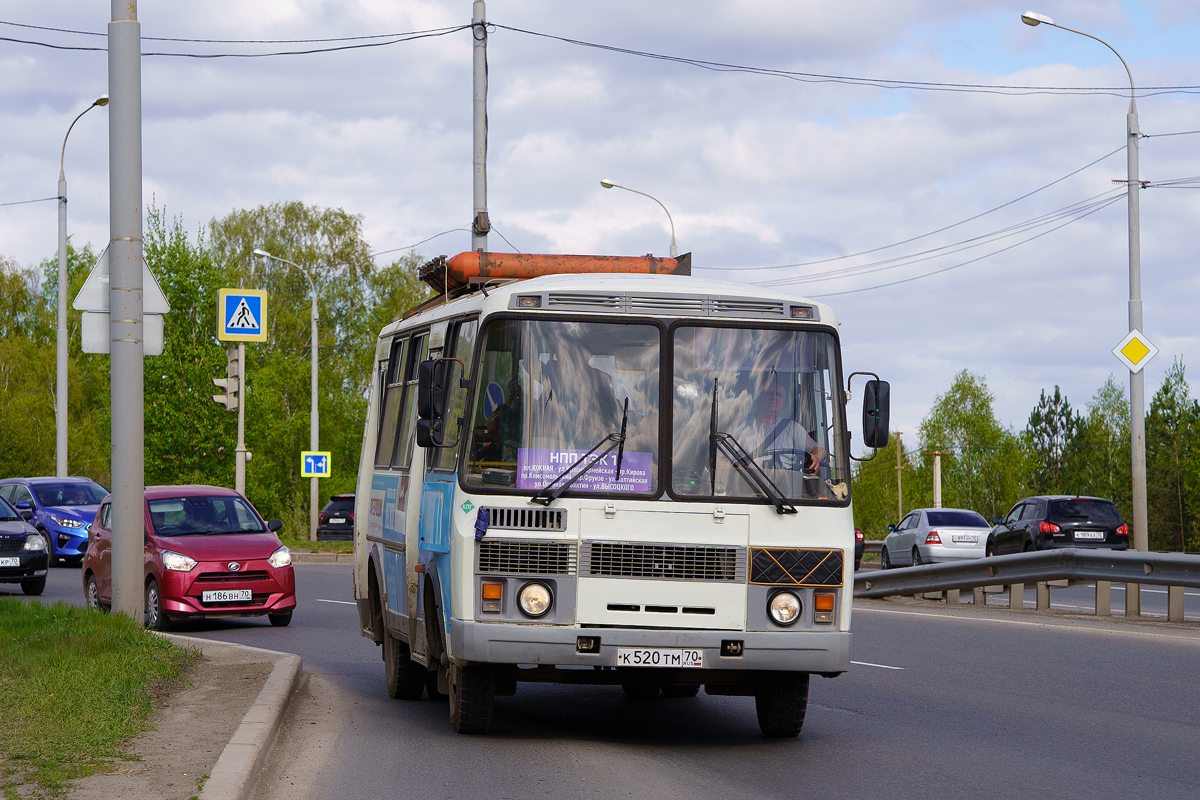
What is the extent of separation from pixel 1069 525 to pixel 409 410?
74.1 feet

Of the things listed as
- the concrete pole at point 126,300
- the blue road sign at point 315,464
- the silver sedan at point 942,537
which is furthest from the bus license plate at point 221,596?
the blue road sign at point 315,464

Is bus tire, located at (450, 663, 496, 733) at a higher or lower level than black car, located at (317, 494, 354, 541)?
higher

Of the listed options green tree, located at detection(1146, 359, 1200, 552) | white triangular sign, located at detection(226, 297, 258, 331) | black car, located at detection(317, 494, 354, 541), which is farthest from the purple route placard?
green tree, located at detection(1146, 359, 1200, 552)

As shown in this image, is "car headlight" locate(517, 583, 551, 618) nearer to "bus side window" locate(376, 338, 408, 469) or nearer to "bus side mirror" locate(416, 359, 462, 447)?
"bus side mirror" locate(416, 359, 462, 447)

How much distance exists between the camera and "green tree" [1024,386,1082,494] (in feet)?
271

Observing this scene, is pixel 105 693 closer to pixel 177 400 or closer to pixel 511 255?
pixel 511 255

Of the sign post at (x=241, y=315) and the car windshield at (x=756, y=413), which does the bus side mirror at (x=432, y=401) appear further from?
the sign post at (x=241, y=315)

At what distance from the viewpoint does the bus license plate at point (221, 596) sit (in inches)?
693

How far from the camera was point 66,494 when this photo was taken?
32469 mm

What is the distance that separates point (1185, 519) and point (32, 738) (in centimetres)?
6904

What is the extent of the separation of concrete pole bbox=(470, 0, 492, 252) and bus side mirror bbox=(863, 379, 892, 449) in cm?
1322

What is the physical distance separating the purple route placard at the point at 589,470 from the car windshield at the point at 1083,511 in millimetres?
24022

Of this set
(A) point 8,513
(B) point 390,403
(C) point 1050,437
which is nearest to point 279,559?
(B) point 390,403

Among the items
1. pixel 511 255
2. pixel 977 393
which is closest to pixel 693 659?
pixel 511 255
